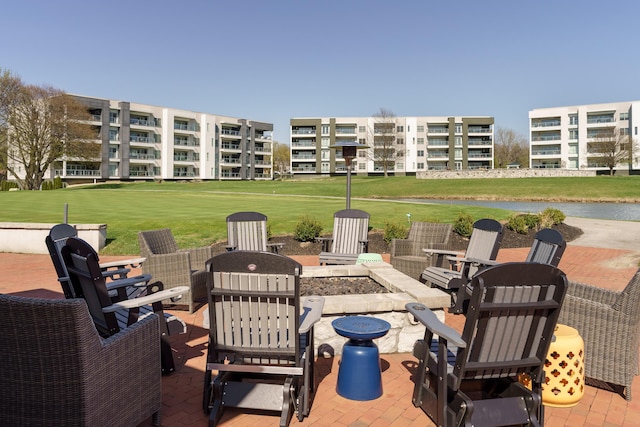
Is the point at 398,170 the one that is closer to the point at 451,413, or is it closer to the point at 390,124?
the point at 390,124

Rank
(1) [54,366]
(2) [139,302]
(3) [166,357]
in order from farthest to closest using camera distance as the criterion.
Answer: (3) [166,357]
(2) [139,302]
(1) [54,366]

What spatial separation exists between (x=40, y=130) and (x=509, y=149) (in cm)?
10074

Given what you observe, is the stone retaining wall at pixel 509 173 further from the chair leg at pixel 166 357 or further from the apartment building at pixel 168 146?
the chair leg at pixel 166 357

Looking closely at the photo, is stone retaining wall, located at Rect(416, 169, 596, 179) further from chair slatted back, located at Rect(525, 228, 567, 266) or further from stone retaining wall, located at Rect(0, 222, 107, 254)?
chair slatted back, located at Rect(525, 228, 567, 266)

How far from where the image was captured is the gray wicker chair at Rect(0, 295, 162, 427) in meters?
2.48

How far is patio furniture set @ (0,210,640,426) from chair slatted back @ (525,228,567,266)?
3.50 feet

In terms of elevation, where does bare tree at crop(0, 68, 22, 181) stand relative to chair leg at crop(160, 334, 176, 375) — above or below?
above

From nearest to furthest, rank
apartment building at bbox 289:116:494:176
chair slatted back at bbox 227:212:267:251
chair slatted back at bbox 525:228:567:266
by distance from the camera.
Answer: chair slatted back at bbox 525:228:567:266
chair slatted back at bbox 227:212:267:251
apartment building at bbox 289:116:494:176

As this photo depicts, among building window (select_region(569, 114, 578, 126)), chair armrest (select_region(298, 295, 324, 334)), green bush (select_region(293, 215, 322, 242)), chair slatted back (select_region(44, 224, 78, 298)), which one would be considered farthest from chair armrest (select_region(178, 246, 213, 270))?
building window (select_region(569, 114, 578, 126))

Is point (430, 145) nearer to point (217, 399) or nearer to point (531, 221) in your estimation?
point (531, 221)

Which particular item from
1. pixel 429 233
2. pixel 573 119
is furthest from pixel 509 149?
pixel 429 233

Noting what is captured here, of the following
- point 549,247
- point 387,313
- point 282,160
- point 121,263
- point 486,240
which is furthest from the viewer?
point 282,160

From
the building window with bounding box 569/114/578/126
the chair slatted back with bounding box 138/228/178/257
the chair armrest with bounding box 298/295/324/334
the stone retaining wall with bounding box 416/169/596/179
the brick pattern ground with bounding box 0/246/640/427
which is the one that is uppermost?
the building window with bounding box 569/114/578/126

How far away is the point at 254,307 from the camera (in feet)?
11.1
